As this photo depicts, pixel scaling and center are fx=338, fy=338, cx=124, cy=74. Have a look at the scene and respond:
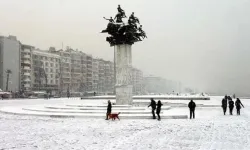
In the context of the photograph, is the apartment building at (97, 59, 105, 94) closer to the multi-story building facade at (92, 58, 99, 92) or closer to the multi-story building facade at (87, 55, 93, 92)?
the multi-story building facade at (92, 58, 99, 92)

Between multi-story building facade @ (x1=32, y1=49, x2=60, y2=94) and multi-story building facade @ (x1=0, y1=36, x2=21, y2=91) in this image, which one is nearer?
multi-story building facade @ (x1=0, y1=36, x2=21, y2=91)

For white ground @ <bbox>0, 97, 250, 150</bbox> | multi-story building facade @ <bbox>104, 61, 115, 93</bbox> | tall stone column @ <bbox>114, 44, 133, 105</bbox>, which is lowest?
white ground @ <bbox>0, 97, 250, 150</bbox>

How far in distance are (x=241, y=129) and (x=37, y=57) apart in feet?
353

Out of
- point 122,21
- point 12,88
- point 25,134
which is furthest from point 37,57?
point 25,134

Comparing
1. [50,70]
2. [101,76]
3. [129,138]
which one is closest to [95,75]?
[101,76]

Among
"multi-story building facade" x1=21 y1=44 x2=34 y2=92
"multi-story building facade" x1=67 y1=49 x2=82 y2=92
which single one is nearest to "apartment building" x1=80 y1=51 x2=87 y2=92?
"multi-story building facade" x1=67 y1=49 x2=82 y2=92

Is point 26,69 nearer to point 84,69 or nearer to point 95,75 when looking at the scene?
point 84,69

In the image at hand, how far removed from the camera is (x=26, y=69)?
109562 millimetres

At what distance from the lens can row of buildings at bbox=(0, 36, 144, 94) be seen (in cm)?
10381

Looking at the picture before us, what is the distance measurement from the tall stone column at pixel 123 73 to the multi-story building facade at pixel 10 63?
77.9 metres

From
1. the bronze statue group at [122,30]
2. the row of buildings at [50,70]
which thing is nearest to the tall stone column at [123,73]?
the bronze statue group at [122,30]

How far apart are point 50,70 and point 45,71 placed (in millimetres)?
4240

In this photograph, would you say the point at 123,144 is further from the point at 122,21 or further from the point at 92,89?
the point at 92,89

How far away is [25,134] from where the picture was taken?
1515cm
